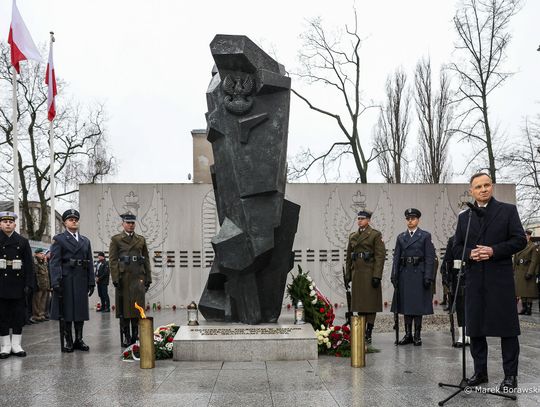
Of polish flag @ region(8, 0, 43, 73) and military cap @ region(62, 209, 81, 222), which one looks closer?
military cap @ region(62, 209, 81, 222)

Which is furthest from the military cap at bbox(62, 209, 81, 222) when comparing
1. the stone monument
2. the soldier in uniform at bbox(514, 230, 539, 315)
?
the soldier in uniform at bbox(514, 230, 539, 315)

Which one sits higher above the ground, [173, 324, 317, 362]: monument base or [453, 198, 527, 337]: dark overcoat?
[453, 198, 527, 337]: dark overcoat

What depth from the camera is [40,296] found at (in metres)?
13.6

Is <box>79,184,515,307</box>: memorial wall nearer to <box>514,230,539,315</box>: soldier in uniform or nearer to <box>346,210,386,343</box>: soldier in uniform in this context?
<box>514,230,539,315</box>: soldier in uniform

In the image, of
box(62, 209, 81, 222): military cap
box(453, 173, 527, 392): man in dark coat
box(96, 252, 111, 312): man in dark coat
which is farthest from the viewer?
box(96, 252, 111, 312): man in dark coat

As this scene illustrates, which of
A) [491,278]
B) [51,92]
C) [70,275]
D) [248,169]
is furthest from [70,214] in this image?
[51,92]

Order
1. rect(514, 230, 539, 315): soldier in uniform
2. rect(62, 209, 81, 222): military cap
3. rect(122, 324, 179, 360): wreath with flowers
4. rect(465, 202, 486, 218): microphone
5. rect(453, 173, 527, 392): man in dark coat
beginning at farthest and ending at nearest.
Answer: rect(514, 230, 539, 315): soldier in uniform → rect(62, 209, 81, 222): military cap → rect(122, 324, 179, 360): wreath with flowers → rect(465, 202, 486, 218): microphone → rect(453, 173, 527, 392): man in dark coat

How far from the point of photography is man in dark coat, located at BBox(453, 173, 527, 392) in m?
4.89

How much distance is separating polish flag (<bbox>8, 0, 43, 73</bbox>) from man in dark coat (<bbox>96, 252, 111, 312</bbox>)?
5161 millimetres

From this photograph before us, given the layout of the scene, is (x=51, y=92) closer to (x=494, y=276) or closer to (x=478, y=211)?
(x=478, y=211)

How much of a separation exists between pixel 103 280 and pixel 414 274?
8.79 metres

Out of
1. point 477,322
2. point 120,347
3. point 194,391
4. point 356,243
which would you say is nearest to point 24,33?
point 120,347

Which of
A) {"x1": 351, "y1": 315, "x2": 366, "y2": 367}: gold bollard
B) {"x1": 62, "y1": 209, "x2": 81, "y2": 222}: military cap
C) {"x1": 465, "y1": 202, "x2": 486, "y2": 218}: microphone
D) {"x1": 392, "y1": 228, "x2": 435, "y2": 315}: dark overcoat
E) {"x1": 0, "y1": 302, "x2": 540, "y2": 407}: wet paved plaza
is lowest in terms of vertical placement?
{"x1": 0, "y1": 302, "x2": 540, "y2": 407}: wet paved plaza

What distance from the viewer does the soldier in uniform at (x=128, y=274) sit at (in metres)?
8.17
